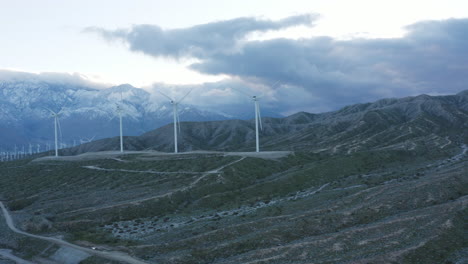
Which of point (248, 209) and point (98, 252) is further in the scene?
point (248, 209)

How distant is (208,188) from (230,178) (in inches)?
436

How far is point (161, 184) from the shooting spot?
112250 millimetres

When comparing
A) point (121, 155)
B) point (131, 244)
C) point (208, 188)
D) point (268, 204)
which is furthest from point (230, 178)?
point (121, 155)

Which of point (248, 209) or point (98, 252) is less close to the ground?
point (98, 252)

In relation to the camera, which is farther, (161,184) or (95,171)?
(95,171)

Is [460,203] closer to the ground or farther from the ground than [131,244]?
farther from the ground

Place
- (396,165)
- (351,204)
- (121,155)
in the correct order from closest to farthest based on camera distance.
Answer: (351,204) < (396,165) < (121,155)

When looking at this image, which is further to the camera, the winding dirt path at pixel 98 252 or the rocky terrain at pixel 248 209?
the winding dirt path at pixel 98 252

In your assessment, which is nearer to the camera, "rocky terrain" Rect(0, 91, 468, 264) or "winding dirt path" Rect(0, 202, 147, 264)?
"rocky terrain" Rect(0, 91, 468, 264)

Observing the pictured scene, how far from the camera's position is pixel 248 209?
281 ft

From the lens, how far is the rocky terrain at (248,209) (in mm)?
51562

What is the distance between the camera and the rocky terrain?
51562 millimetres

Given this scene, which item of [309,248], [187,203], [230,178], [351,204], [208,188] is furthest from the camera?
[230,178]

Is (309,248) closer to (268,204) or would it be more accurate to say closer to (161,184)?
(268,204)
